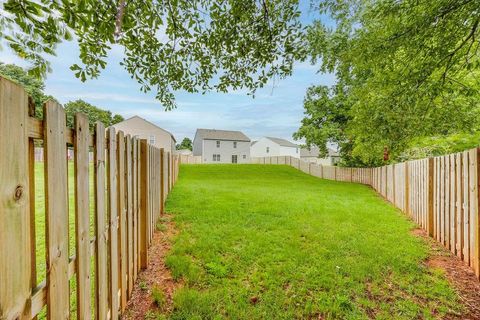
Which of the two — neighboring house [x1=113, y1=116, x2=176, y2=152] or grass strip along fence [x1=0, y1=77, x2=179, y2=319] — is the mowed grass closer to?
grass strip along fence [x1=0, y1=77, x2=179, y2=319]

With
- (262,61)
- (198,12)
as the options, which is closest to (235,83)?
(262,61)

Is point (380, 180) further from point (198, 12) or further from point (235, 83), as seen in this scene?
point (198, 12)

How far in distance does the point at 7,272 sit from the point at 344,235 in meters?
5.43

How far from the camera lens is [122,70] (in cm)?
457

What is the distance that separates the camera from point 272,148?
53.5 m

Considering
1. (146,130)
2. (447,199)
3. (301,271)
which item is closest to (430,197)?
(447,199)

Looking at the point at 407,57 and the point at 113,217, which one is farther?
the point at 407,57

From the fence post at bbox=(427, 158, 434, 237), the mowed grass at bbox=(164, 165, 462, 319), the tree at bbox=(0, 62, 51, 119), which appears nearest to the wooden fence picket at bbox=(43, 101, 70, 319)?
the mowed grass at bbox=(164, 165, 462, 319)

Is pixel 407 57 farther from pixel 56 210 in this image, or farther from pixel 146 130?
pixel 146 130

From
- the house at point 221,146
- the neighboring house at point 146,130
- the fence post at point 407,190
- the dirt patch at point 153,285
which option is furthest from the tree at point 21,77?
the house at point 221,146

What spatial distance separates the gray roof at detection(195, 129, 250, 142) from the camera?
4400 centimetres

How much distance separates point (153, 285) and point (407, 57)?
20.5ft

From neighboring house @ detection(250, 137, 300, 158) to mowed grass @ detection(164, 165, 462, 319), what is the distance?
153ft

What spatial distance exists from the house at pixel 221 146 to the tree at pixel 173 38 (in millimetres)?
38254
